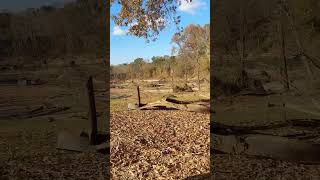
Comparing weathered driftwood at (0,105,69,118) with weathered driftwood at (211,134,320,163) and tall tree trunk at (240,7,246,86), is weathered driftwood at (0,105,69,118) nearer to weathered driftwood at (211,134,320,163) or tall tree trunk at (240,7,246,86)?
weathered driftwood at (211,134,320,163)

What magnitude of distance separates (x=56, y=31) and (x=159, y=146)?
119 inches

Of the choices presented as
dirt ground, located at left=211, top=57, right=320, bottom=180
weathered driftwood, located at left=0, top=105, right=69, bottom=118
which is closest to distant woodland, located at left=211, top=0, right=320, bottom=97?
dirt ground, located at left=211, top=57, right=320, bottom=180

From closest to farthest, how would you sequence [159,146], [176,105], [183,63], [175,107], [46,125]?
[46,125] < [159,146] < [175,107] < [176,105] < [183,63]

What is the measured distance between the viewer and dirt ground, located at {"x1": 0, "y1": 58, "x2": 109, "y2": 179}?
169 inches

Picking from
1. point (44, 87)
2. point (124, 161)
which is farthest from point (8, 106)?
point (124, 161)

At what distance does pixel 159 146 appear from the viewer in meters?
6.85

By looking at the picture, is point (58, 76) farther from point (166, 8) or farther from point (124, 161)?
point (166, 8)

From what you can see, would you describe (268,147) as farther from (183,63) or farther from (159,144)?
(183,63)

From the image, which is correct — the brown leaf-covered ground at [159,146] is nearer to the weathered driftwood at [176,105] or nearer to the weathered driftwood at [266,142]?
the weathered driftwood at [266,142]

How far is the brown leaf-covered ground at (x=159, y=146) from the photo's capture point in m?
5.69

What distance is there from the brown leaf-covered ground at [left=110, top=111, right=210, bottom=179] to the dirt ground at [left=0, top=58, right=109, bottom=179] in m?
1.12

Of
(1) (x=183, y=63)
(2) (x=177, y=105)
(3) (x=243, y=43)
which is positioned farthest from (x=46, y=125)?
(1) (x=183, y=63)

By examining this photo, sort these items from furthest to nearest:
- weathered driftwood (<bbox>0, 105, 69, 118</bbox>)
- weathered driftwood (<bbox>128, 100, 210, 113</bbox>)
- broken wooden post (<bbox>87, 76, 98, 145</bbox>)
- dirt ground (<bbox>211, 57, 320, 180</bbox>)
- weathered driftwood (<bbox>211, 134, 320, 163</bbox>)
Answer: weathered driftwood (<bbox>128, 100, 210, 113</bbox>) < weathered driftwood (<bbox>211, 134, 320, 163</bbox>) < dirt ground (<bbox>211, 57, 320, 180</bbox>) < broken wooden post (<bbox>87, 76, 98, 145</bbox>) < weathered driftwood (<bbox>0, 105, 69, 118</bbox>)

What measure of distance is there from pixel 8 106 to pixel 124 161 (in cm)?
234
